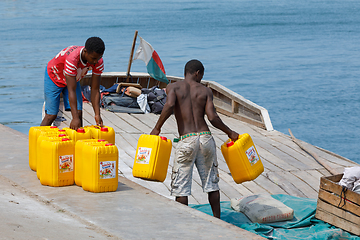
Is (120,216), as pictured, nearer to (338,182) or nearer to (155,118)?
(338,182)

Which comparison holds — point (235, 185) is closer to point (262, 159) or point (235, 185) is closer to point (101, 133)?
point (262, 159)

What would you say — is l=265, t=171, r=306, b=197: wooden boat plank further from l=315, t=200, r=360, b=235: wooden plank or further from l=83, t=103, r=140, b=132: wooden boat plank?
l=83, t=103, r=140, b=132: wooden boat plank

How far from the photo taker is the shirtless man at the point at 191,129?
4.91 metres

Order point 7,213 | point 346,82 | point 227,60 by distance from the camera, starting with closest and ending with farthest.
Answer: point 7,213 < point 346,82 < point 227,60

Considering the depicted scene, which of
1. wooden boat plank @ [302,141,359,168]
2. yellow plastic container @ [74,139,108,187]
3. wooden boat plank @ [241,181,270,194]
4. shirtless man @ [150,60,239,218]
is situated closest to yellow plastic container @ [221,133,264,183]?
shirtless man @ [150,60,239,218]

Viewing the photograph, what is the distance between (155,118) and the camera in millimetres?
10469

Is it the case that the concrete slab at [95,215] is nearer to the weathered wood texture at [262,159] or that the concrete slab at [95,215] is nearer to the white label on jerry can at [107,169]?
the white label on jerry can at [107,169]

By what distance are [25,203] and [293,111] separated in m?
21.7

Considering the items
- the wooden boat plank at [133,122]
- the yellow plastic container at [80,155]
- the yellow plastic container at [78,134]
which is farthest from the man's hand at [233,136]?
the wooden boat plank at [133,122]

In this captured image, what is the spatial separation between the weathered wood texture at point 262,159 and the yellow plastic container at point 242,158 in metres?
1.22

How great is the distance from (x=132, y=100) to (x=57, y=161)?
630 cm

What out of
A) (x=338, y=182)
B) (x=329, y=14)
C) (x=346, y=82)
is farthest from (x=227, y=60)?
(x=329, y=14)

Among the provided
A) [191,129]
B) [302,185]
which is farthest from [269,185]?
[191,129]

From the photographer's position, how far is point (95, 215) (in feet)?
14.2
